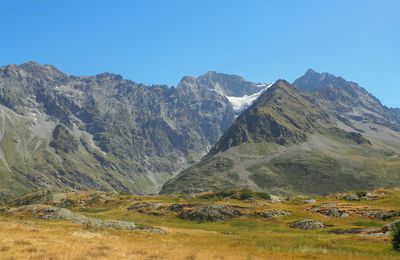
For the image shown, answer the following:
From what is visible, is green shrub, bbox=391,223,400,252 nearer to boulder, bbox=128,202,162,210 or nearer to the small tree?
the small tree

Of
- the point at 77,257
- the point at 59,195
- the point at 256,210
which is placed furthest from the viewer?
the point at 59,195

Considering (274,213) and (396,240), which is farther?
(274,213)

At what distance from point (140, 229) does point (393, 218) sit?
141ft

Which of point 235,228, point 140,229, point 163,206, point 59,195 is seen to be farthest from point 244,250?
point 59,195

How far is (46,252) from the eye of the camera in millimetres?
29984

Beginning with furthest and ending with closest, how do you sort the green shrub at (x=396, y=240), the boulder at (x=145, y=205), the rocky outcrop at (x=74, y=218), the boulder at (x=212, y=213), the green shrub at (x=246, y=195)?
1. the green shrub at (x=246, y=195)
2. the boulder at (x=145, y=205)
3. the boulder at (x=212, y=213)
4. the rocky outcrop at (x=74, y=218)
5. the green shrub at (x=396, y=240)

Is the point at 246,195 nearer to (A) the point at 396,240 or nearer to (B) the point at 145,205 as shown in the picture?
(B) the point at 145,205

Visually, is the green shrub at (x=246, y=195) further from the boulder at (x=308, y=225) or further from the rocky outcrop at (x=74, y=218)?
the rocky outcrop at (x=74, y=218)

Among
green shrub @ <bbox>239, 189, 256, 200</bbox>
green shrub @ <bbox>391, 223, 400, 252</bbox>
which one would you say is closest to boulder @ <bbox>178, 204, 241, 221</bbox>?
green shrub @ <bbox>239, 189, 256, 200</bbox>

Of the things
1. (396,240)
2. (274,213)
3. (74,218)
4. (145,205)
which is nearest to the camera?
(396,240)

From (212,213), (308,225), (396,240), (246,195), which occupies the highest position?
(246,195)

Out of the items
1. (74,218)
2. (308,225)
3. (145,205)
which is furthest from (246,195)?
(74,218)

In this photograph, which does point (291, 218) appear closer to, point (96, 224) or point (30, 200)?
point (96, 224)

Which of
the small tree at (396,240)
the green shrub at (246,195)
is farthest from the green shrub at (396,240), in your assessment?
the green shrub at (246,195)
